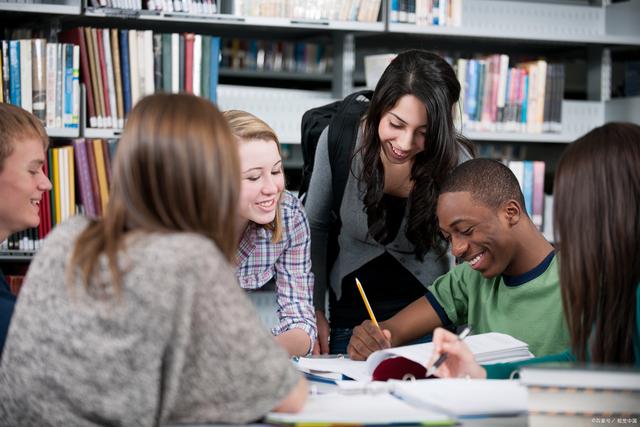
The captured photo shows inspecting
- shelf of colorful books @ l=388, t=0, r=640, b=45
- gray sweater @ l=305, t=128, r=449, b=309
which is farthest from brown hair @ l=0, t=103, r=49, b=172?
shelf of colorful books @ l=388, t=0, r=640, b=45

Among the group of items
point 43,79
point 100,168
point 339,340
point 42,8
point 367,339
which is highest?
point 42,8

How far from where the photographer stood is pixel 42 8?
10.4 feet

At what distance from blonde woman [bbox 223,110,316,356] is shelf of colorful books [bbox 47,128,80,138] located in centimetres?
135

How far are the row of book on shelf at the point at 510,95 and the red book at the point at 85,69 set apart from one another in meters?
1.52

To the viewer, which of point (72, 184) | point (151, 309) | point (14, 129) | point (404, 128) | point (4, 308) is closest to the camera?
point (151, 309)

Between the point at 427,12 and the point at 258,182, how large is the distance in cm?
193

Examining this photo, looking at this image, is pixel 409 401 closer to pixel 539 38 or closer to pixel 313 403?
pixel 313 403

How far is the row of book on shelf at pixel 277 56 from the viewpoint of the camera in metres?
6.51

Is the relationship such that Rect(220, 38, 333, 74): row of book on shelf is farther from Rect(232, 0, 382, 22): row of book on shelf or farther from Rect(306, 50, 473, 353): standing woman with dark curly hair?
Rect(306, 50, 473, 353): standing woman with dark curly hair

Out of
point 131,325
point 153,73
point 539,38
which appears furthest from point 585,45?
point 131,325

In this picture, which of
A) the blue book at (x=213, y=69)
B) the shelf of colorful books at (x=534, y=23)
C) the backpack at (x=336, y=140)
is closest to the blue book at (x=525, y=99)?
the shelf of colorful books at (x=534, y=23)

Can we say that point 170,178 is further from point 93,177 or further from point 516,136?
point 516,136

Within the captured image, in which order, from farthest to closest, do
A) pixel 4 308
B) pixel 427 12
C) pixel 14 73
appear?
pixel 427 12 < pixel 14 73 < pixel 4 308

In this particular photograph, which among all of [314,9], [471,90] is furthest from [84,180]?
[471,90]
